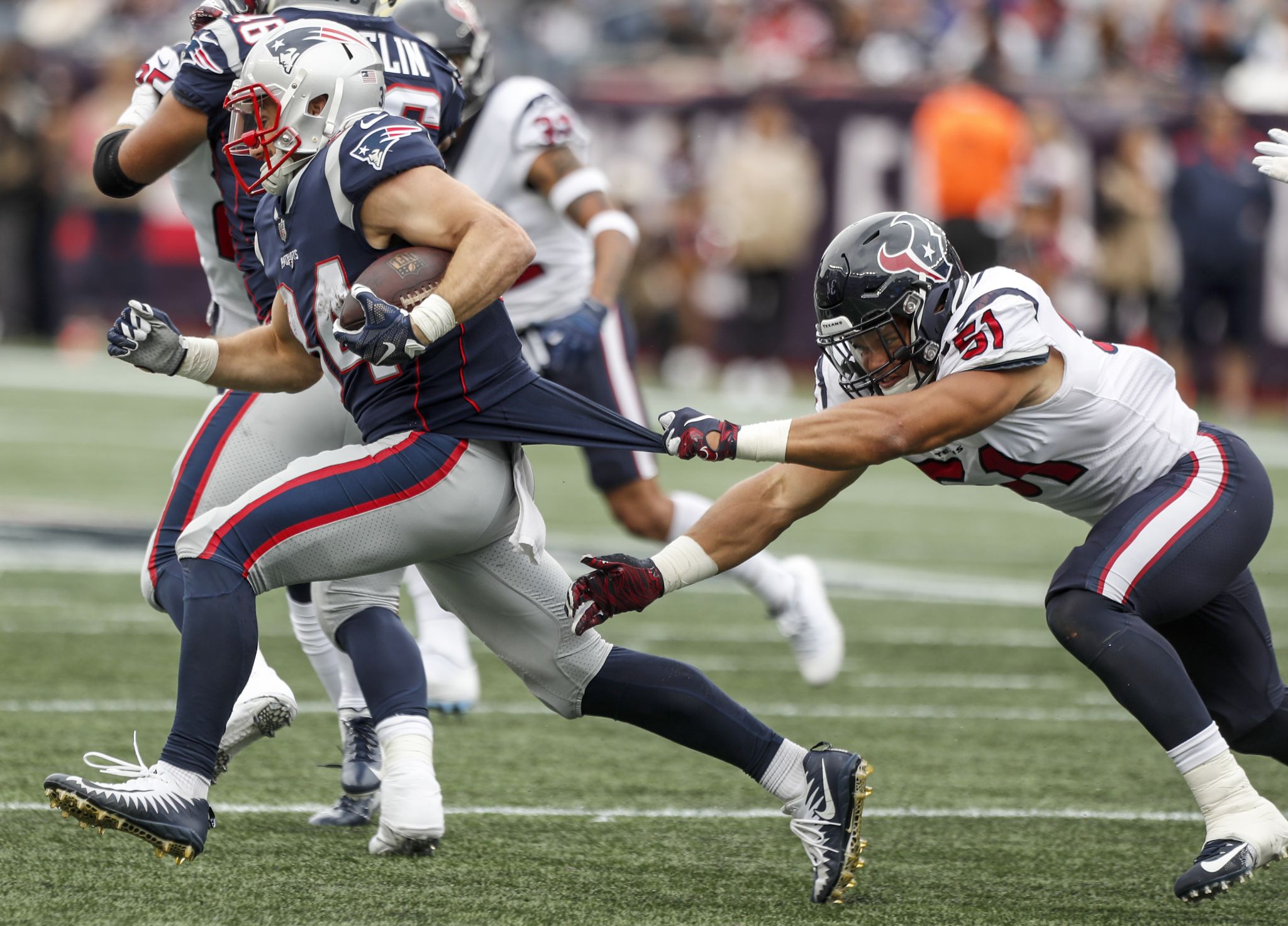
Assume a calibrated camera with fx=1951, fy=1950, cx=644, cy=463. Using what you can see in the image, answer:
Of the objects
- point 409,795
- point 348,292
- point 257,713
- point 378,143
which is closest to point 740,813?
point 409,795

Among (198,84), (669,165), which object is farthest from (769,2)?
(198,84)

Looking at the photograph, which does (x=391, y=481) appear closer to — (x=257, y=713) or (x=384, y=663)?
(x=384, y=663)

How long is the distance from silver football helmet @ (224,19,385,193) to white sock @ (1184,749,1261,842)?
6.69 ft

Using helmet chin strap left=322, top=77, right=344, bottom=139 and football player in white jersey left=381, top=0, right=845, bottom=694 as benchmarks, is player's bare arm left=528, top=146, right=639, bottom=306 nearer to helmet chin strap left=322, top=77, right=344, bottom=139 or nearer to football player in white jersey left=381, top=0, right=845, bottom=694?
football player in white jersey left=381, top=0, right=845, bottom=694

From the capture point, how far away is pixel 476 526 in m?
3.65

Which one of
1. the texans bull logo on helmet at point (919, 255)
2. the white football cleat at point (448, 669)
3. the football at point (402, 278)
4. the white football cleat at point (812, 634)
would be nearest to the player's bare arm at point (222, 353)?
the football at point (402, 278)

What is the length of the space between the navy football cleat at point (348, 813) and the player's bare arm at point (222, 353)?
36.0 inches

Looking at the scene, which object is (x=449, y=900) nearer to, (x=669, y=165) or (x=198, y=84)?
(x=198, y=84)

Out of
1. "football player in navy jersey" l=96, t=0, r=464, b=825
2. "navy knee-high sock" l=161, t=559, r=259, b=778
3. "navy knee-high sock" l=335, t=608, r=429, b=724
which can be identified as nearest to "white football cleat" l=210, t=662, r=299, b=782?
"football player in navy jersey" l=96, t=0, r=464, b=825

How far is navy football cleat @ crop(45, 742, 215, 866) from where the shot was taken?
3408 mm

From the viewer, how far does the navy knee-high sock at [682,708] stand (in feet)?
12.5

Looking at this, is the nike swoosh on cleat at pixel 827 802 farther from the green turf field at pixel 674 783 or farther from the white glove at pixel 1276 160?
the white glove at pixel 1276 160

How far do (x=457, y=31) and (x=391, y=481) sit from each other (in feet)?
6.93

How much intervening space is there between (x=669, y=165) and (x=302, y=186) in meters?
12.8
